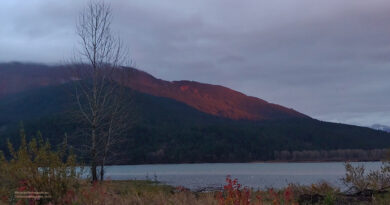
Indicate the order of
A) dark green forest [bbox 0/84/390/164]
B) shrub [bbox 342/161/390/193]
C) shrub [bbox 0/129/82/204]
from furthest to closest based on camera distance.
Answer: dark green forest [bbox 0/84/390/164]
shrub [bbox 342/161/390/193]
shrub [bbox 0/129/82/204]

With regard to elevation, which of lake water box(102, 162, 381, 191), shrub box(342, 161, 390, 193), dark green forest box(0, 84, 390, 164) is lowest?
lake water box(102, 162, 381, 191)

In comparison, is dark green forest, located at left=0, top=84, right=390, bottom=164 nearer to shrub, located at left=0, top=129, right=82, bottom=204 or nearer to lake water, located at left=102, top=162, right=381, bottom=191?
lake water, located at left=102, top=162, right=381, bottom=191

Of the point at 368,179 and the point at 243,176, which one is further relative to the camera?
the point at 243,176

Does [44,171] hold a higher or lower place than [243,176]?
higher

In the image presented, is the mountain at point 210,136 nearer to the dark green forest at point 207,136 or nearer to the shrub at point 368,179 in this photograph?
the dark green forest at point 207,136

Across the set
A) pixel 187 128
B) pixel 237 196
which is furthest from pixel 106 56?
pixel 187 128

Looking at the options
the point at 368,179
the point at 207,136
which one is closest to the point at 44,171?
the point at 368,179

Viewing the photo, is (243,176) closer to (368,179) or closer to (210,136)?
(368,179)

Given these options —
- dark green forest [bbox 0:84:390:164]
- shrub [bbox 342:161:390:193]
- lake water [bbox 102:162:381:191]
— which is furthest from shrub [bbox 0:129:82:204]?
dark green forest [bbox 0:84:390:164]

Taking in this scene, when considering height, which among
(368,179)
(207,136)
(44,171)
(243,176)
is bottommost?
(243,176)

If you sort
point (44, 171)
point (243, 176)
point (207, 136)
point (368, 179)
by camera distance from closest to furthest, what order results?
1. point (44, 171)
2. point (368, 179)
3. point (243, 176)
4. point (207, 136)

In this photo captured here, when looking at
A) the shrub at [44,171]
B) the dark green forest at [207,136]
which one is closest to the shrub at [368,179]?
the shrub at [44,171]

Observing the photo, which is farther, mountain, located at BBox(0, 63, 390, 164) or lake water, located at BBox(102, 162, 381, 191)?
mountain, located at BBox(0, 63, 390, 164)

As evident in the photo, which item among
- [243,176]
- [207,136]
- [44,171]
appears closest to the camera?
[44,171]
